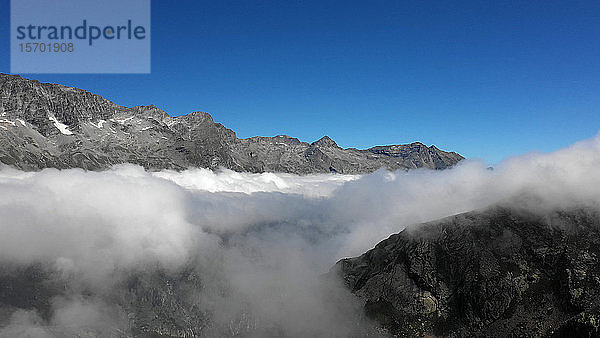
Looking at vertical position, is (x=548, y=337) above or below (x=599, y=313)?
below

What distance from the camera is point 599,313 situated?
12875 cm

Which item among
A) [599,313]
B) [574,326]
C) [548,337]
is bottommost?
[548,337]

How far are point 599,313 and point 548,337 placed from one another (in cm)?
8272

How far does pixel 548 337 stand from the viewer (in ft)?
→ 644

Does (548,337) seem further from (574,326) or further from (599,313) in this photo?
(599,313)

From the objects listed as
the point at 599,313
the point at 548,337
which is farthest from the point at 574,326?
the point at 548,337

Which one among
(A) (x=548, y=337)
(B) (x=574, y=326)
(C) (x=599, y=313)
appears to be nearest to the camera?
(C) (x=599, y=313)

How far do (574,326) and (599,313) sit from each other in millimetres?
26743

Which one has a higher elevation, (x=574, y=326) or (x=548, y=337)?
(x=574, y=326)

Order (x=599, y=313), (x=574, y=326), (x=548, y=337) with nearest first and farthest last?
(x=599, y=313)
(x=574, y=326)
(x=548, y=337)

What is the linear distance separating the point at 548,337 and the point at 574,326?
56.1 meters

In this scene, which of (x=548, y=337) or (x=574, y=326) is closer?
(x=574, y=326)
